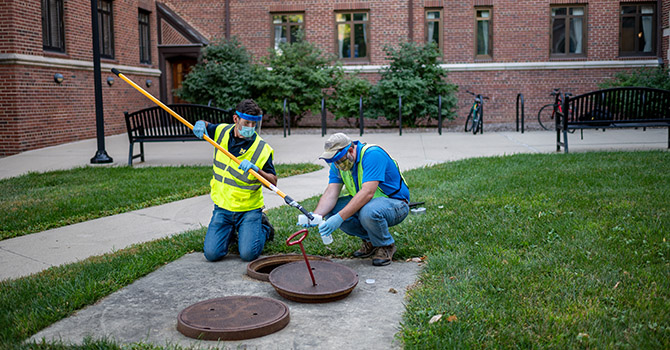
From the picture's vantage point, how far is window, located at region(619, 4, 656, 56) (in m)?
21.9

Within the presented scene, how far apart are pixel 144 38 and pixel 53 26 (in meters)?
5.49

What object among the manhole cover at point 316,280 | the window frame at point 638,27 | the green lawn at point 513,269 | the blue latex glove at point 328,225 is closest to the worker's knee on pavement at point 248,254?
the green lawn at point 513,269

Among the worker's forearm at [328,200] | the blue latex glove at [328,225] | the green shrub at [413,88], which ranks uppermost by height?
the green shrub at [413,88]

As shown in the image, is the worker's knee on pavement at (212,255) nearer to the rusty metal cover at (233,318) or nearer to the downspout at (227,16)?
the rusty metal cover at (233,318)

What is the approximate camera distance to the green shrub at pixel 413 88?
727 inches

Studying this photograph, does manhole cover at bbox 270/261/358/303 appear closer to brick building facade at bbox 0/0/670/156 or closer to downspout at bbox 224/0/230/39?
brick building facade at bbox 0/0/670/156

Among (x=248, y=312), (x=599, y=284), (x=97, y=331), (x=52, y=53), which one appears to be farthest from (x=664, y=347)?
(x=52, y=53)

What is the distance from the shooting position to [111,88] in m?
17.8

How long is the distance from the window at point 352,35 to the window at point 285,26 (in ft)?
4.80

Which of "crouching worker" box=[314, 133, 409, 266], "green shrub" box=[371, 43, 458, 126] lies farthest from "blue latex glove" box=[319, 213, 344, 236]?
"green shrub" box=[371, 43, 458, 126]

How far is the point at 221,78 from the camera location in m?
19.2

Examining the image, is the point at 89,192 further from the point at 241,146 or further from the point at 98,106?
the point at 241,146

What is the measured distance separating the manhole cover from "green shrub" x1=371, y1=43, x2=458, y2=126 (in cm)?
1390

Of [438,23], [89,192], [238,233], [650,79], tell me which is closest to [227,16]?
[438,23]
